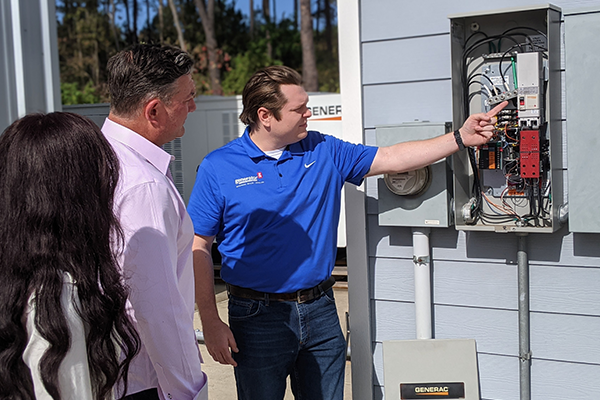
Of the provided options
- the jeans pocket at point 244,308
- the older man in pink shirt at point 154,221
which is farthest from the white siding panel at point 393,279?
the older man in pink shirt at point 154,221

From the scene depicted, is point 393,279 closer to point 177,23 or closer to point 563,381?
point 563,381

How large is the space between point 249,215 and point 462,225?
0.86 meters

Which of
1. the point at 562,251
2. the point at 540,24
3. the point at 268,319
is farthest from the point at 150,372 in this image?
the point at 540,24

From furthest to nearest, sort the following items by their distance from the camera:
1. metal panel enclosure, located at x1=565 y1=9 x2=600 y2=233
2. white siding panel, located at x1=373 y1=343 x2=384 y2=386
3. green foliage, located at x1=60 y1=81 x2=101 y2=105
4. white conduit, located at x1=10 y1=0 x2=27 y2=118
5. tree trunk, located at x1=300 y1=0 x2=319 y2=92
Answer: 1. tree trunk, located at x1=300 y1=0 x2=319 y2=92
2. green foliage, located at x1=60 y1=81 x2=101 y2=105
3. white conduit, located at x1=10 y1=0 x2=27 y2=118
4. white siding panel, located at x1=373 y1=343 x2=384 y2=386
5. metal panel enclosure, located at x1=565 y1=9 x2=600 y2=233

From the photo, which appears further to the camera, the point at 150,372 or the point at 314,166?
the point at 314,166

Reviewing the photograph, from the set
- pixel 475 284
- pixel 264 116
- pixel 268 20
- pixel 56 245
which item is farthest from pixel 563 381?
pixel 268 20

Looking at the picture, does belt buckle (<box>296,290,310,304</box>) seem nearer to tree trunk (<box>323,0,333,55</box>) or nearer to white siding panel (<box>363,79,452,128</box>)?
white siding panel (<box>363,79,452,128</box>)

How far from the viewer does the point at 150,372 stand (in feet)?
5.02

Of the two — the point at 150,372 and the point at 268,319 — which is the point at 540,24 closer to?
the point at 268,319

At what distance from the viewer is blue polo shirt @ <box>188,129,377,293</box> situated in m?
2.29

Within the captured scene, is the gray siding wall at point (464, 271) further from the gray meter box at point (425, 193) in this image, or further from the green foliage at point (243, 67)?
the green foliage at point (243, 67)

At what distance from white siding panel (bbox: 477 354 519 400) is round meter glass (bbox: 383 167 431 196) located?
74 cm

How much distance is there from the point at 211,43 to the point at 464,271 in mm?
15204

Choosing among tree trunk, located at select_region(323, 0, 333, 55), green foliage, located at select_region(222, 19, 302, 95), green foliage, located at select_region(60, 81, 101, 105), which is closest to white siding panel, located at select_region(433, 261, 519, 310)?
green foliage, located at select_region(60, 81, 101, 105)
